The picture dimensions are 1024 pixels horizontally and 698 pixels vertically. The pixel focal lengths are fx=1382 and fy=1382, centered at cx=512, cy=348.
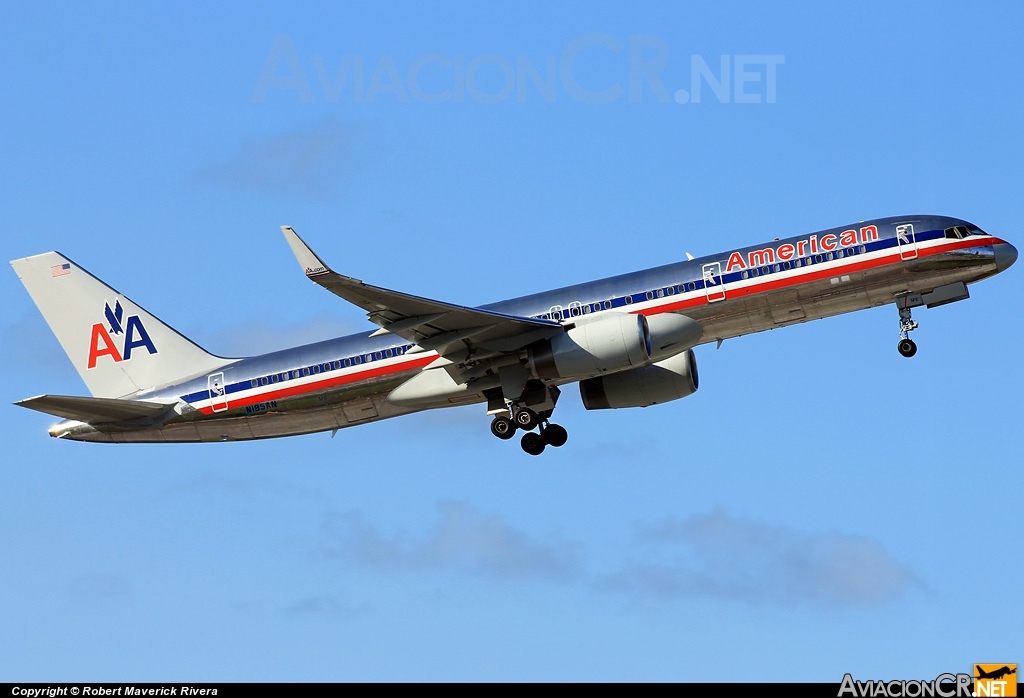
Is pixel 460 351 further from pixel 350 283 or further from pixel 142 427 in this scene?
pixel 142 427

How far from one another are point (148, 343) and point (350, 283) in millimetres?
14443

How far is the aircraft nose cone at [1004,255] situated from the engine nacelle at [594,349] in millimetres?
11206

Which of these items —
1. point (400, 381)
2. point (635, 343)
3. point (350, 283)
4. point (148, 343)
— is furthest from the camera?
point (148, 343)

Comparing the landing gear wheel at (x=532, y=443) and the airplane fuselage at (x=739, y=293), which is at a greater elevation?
the airplane fuselage at (x=739, y=293)

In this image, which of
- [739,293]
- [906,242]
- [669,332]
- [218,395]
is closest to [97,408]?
[218,395]

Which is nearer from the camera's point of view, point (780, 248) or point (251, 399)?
point (780, 248)

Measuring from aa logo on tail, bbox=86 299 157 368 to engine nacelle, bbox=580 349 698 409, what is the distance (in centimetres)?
1594

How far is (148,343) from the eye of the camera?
49562 millimetres

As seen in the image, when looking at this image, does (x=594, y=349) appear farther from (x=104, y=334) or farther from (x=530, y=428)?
(x=104, y=334)

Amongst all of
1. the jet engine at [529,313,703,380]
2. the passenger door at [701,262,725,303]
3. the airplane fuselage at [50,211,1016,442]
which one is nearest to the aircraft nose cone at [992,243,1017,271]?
the airplane fuselage at [50,211,1016,442]

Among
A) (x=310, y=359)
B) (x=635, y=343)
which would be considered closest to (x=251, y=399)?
(x=310, y=359)

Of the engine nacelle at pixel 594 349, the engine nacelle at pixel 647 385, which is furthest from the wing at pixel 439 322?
the engine nacelle at pixel 647 385

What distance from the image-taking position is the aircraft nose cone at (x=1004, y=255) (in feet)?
140

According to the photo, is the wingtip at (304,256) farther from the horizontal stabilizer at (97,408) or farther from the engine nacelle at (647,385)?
the engine nacelle at (647,385)
